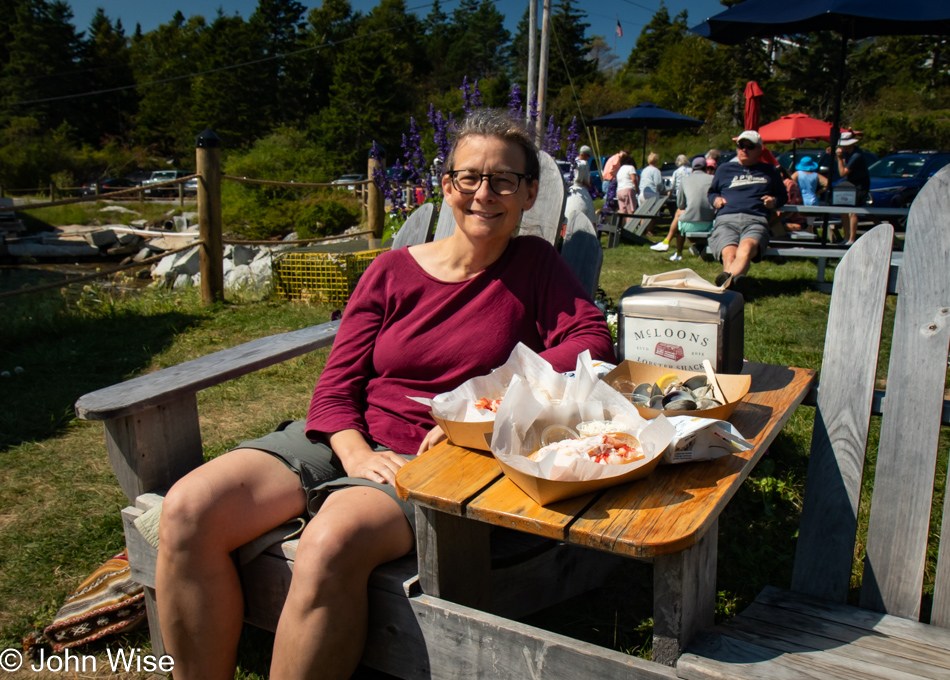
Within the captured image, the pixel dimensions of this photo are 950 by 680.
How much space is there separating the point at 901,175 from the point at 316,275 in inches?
422

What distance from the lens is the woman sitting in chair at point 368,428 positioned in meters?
1.42

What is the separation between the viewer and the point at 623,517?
1.11 meters

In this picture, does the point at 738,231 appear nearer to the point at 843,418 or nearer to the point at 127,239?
the point at 843,418

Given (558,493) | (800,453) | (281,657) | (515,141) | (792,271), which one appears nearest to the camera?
(558,493)

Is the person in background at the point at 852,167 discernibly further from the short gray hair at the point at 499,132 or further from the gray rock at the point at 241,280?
the short gray hair at the point at 499,132

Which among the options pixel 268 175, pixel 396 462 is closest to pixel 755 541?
pixel 396 462

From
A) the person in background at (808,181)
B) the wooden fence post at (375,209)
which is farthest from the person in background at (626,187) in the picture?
the wooden fence post at (375,209)

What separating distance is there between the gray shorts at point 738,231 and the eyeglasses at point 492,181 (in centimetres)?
446

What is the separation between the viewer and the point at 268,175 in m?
26.5

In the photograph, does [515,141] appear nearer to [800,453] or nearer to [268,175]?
[800,453]

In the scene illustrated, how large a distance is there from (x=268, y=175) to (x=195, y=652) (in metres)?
26.9

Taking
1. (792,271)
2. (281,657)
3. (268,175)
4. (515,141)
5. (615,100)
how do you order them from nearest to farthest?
(281,657) → (515,141) → (792,271) → (268,175) → (615,100)

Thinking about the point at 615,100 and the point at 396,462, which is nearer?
the point at 396,462

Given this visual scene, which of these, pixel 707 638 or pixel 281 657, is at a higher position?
pixel 707 638
